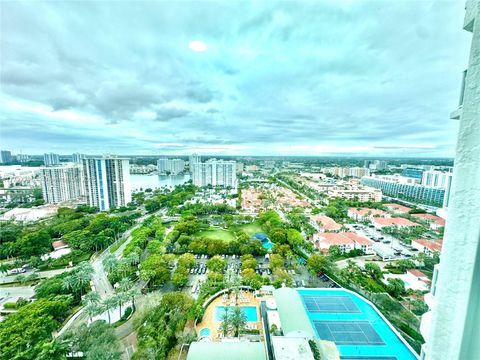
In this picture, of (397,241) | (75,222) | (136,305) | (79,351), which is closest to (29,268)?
(75,222)

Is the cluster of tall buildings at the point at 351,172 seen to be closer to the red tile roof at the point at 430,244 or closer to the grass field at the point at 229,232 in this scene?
the red tile roof at the point at 430,244

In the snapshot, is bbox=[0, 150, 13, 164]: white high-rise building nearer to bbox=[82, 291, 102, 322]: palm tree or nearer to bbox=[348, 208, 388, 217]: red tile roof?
bbox=[82, 291, 102, 322]: palm tree

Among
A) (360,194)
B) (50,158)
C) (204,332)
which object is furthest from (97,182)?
(50,158)

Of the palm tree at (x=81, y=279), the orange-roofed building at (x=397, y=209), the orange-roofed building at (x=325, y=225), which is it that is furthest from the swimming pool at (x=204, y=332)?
the orange-roofed building at (x=397, y=209)

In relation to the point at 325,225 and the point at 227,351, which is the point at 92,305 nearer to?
the point at 227,351

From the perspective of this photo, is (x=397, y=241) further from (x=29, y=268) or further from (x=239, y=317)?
(x=29, y=268)

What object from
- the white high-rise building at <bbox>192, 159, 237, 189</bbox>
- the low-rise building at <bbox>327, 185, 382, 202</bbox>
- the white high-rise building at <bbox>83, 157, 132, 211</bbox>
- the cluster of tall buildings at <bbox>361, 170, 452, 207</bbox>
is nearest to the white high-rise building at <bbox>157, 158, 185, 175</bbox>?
the white high-rise building at <bbox>192, 159, 237, 189</bbox>
